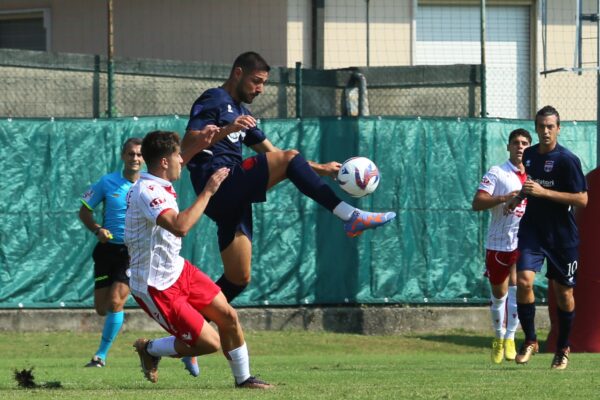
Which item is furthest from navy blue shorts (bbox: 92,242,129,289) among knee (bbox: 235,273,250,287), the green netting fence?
knee (bbox: 235,273,250,287)

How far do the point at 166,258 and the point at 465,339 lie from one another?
931 centimetres

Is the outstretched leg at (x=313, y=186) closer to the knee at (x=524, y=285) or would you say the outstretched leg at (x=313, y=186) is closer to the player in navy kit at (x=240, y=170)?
the player in navy kit at (x=240, y=170)

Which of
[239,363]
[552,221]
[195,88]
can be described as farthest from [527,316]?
[195,88]

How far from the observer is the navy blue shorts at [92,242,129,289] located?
46.5ft

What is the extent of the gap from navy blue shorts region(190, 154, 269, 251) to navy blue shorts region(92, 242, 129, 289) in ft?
11.6

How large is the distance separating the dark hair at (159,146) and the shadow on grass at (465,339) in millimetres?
9198

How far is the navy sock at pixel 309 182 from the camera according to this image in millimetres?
10008

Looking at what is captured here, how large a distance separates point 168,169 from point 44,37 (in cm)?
1839

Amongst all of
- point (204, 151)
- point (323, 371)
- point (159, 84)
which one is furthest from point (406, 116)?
point (204, 151)

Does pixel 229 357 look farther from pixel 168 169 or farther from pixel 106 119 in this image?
pixel 106 119

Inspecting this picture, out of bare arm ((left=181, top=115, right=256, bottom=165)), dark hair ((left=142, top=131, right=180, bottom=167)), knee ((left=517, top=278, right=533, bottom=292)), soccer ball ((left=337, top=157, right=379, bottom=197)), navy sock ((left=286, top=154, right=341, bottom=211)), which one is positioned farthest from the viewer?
knee ((left=517, top=278, right=533, bottom=292))

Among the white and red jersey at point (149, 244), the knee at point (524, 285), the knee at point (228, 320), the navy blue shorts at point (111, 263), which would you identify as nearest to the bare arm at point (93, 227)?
the navy blue shorts at point (111, 263)

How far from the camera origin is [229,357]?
31.2 ft

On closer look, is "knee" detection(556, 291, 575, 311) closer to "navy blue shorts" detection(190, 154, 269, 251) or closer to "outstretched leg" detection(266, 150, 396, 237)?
"outstretched leg" detection(266, 150, 396, 237)
